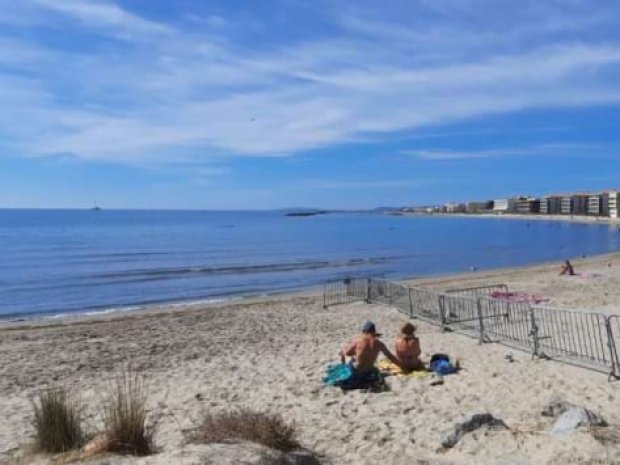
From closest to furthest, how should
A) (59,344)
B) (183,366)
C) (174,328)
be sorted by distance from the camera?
1. (183,366)
2. (59,344)
3. (174,328)

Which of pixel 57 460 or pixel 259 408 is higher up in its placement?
pixel 57 460

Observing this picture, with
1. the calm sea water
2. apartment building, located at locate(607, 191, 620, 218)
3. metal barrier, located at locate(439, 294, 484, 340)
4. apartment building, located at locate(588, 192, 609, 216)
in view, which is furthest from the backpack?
apartment building, located at locate(588, 192, 609, 216)

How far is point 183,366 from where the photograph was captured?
1291cm

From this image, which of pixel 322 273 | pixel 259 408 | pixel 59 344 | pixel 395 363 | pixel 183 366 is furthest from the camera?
pixel 322 273

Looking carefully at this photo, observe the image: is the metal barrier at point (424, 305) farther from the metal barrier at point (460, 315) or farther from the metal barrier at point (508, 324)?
the metal barrier at point (508, 324)

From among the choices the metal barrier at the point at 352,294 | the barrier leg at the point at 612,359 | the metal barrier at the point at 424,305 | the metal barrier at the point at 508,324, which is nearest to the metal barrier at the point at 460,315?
the metal barrier at the point at 508,324

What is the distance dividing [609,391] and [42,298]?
87.3ft

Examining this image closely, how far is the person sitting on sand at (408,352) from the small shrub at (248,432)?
16.9 ft

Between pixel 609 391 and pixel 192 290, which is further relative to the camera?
pixel 192 290

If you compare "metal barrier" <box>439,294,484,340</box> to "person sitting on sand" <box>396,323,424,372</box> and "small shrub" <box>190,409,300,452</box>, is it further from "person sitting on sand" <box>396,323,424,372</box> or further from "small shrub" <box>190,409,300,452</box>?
"small shrub" <box>190,409,300,452</box>

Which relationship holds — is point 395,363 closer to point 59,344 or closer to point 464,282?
point 59,344

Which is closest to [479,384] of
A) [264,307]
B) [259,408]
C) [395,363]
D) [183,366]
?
[395,363]

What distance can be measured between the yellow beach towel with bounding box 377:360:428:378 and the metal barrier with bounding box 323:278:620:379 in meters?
2.71

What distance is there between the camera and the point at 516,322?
48.8 ft
